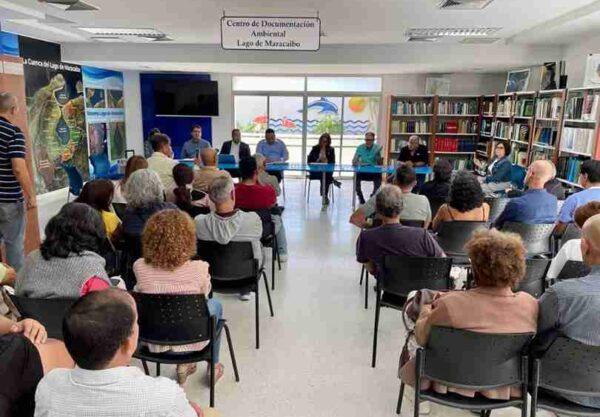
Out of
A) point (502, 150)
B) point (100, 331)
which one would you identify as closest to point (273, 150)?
point (502, 150)

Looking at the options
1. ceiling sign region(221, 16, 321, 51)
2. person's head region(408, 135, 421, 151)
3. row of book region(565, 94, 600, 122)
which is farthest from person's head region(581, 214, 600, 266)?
person's head region(408, 135, 421, 151)

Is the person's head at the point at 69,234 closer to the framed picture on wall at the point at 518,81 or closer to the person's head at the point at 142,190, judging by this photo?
the person's head at the point at 142,190

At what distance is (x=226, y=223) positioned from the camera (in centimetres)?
294

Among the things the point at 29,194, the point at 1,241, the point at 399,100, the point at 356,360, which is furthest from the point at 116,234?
the point at 399,100

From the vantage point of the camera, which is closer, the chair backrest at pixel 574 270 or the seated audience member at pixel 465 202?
the chair backrest at pixel 574 270

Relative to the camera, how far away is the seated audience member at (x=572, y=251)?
256cm

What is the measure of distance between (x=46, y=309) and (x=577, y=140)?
6.08m

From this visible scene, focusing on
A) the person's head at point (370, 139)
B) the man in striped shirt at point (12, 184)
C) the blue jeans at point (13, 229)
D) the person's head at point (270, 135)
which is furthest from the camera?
the person's head at point (270, 135)

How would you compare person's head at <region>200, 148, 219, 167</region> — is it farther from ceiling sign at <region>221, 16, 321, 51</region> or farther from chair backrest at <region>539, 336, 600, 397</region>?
chair backrest at <region>539, 336, 600, 397</region>

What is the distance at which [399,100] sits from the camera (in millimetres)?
9531

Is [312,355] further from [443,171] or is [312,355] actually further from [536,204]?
[443,171]

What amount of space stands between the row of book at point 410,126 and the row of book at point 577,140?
3.75 metres

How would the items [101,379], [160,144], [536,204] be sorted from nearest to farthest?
[101,379] → [536,204] → [160,144]

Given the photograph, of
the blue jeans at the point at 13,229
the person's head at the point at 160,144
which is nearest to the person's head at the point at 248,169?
the person's head at the point at 160,144
